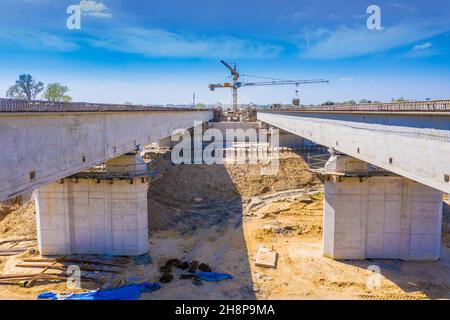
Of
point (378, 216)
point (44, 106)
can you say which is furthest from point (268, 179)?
point (44, 106)

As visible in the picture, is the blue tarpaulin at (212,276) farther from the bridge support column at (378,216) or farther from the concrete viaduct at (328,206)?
the bridge support column at (378,216)

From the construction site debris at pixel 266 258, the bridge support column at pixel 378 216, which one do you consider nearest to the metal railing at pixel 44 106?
the construction site debris at pixel 266 258

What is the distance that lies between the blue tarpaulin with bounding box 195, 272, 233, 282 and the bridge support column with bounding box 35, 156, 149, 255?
5.19m

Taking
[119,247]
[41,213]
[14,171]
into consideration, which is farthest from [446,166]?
[41,213]

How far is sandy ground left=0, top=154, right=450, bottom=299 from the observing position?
57.7 ft

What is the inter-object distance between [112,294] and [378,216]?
642 inches

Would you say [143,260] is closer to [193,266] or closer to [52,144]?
[193,266]

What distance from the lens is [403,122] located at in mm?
13828

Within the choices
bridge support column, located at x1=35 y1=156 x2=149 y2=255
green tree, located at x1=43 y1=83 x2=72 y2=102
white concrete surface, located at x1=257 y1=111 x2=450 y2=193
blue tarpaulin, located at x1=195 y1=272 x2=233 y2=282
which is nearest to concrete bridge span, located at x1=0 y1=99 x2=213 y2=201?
bridge support column, located at x1=35 y1=156 x2=149 y2=255

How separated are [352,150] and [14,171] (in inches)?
564

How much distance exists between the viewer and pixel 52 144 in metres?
11.6

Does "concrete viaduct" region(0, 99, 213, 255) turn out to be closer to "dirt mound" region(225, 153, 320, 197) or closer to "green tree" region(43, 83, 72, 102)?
"dirt mound" region(225, 153, 320, 197)
